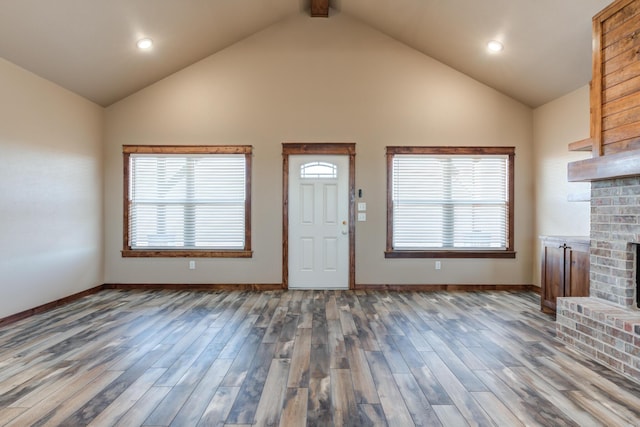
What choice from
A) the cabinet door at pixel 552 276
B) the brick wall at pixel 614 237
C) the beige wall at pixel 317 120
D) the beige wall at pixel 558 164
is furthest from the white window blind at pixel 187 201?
the beige wall at pixel 558 164

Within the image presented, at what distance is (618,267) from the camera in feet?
9.84

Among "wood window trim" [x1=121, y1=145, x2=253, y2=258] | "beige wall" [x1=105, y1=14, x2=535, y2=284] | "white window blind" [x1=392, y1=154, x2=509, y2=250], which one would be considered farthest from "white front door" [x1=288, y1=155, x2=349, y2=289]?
"white window blind" [x1=392, y1=154, x2=509, y2=250]

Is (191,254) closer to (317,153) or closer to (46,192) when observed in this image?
(46,192)

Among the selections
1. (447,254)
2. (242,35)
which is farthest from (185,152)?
(447,254)

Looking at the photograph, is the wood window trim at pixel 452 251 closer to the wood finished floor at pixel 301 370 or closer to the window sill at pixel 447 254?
the window sill at pixel 447 254

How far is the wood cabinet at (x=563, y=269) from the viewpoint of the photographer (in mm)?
3711

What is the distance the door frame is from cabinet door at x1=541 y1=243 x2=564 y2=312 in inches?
96.4

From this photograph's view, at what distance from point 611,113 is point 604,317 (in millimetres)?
1764

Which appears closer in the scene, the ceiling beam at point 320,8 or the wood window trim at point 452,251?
the ceiling beam at point 320,8

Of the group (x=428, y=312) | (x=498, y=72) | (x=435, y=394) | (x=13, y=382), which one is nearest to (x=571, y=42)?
(x=498, y=72)

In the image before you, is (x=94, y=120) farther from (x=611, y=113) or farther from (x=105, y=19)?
(x=611, y=113)

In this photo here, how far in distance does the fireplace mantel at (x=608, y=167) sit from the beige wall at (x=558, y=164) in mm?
829

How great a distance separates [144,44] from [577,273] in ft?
18.7

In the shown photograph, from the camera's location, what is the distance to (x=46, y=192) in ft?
13.9
